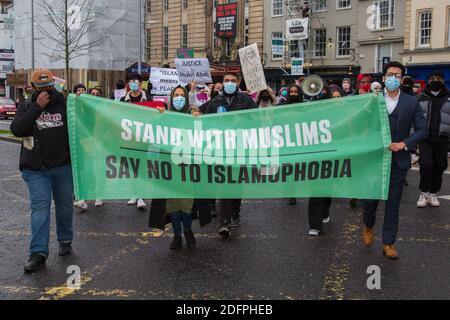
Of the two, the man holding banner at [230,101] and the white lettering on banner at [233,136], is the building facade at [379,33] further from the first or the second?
the white lettering on banner at [233,136]

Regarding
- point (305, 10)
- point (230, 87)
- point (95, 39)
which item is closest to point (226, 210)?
point (230, 87)

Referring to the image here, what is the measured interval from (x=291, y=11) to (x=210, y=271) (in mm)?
33970

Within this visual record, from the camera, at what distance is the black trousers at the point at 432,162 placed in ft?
29.9

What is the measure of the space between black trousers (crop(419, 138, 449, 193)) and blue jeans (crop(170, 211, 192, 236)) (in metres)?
4.43

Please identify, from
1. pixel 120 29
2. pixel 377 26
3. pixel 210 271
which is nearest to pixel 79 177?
pixel 210 271

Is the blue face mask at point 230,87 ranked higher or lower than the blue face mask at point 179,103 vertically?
higher

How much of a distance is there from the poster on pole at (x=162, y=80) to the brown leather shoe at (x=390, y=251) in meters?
10.3

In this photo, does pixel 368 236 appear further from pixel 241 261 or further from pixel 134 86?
pixel 134 86

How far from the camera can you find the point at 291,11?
37438 millimetres

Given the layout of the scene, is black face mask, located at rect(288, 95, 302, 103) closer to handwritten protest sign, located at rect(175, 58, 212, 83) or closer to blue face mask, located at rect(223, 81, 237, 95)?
blue face mask, located at rect(223, 81, 237, 95)

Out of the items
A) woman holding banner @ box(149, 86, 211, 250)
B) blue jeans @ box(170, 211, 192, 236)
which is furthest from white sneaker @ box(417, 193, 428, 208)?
blue jeans @ box(170, 211, 192, 236)

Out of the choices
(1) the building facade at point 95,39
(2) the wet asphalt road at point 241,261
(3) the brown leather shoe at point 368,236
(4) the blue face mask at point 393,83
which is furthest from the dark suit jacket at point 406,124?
(1) the building facade at point 95,39

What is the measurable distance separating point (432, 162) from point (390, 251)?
144 inches
